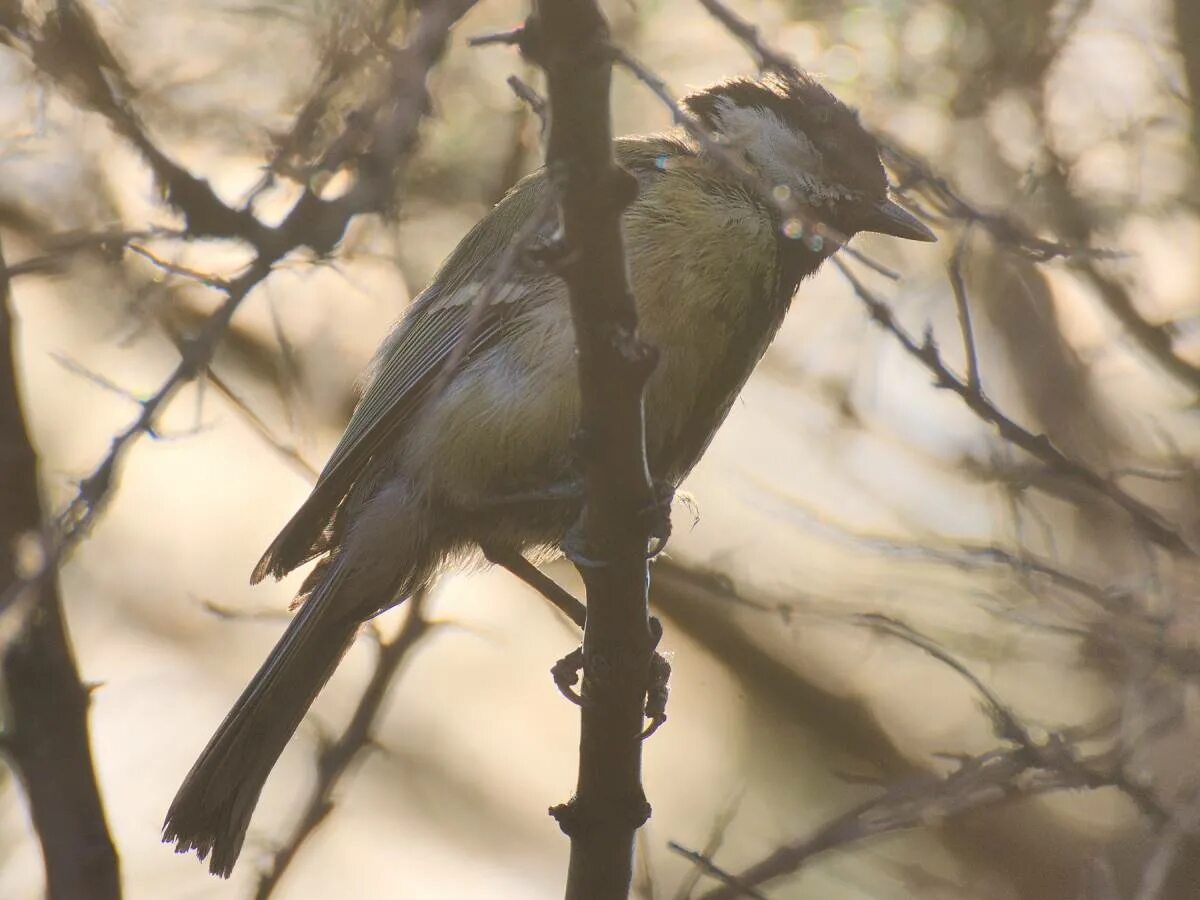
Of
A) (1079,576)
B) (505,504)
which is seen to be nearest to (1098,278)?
(1079,576)

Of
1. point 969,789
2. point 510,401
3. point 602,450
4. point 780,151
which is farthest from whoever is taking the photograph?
point 780,151

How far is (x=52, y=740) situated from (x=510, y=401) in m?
1.30

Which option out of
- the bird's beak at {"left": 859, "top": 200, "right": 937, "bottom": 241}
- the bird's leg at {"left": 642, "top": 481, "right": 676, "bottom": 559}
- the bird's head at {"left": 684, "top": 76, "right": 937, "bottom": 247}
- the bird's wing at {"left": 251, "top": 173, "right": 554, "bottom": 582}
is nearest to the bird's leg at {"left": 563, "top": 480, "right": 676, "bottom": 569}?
the bird's leg at {"left": 642, "top": 481, "right": 676, "bottom": 559}

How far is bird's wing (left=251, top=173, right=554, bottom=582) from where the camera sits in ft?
12.7

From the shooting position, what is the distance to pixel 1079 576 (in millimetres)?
3639

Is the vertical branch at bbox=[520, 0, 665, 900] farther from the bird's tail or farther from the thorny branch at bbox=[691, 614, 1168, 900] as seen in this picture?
the bird's tail

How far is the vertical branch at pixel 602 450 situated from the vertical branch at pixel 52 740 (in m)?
1.00

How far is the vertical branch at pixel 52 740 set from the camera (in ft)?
10.4

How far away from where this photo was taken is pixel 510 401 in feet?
12.1

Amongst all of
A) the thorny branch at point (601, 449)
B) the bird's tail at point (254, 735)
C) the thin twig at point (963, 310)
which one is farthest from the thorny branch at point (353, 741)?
the thin twig at point (963, 310)

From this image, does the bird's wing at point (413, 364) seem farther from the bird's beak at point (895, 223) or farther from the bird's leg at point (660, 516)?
the bird's beak at point (895, 223)

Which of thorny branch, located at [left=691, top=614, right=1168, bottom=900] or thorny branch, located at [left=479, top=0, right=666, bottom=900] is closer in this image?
thorny branch, located at [left=479, top=0, right=666, bottom=900]

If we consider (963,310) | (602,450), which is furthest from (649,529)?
(963,310)

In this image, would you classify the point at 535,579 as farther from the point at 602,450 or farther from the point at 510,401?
the point at 602,450
